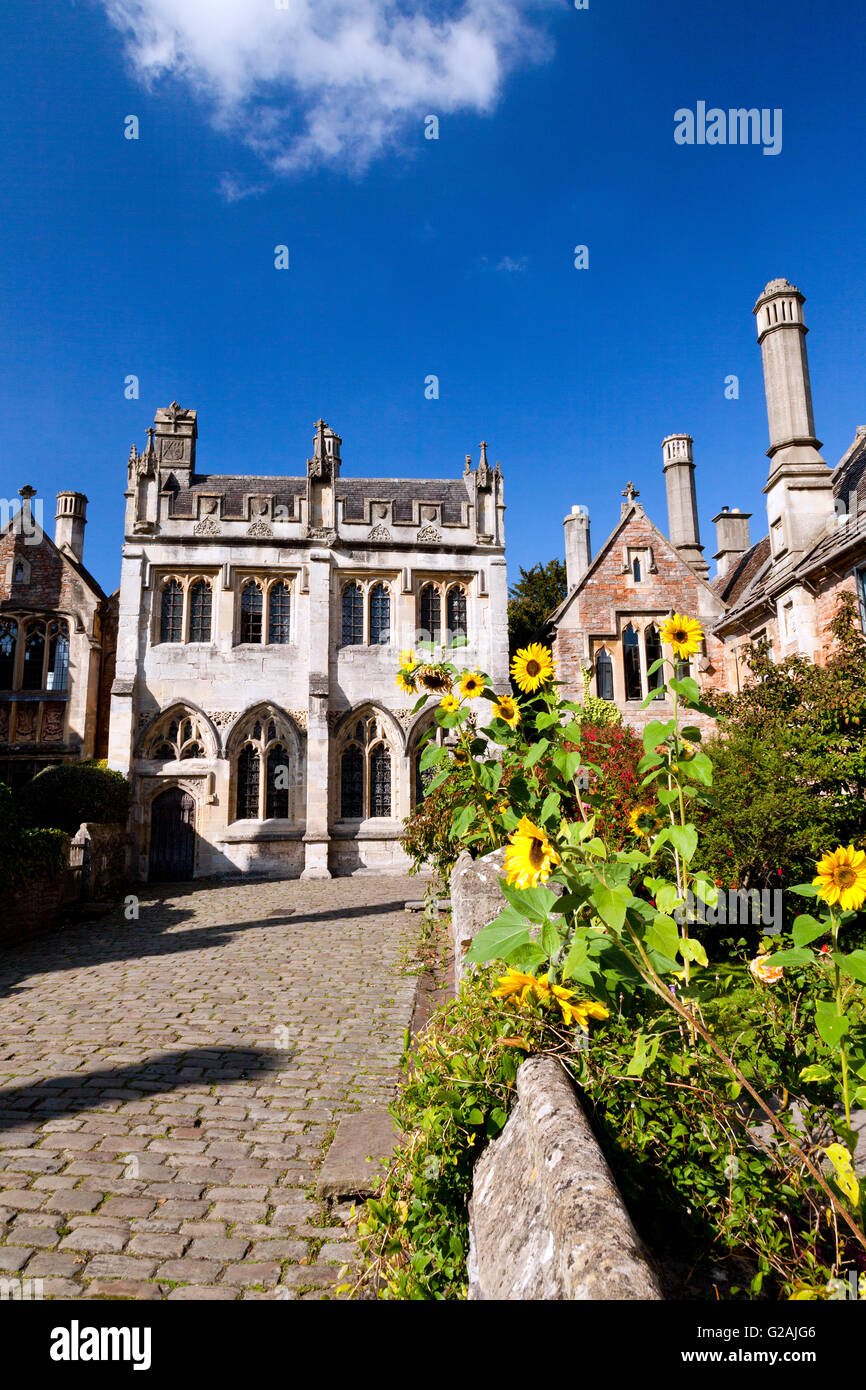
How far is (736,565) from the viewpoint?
25203 mm

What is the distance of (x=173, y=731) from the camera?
68.0 ft

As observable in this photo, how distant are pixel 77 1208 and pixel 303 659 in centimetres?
1833

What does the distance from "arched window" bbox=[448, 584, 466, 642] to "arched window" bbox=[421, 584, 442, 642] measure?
343 mm

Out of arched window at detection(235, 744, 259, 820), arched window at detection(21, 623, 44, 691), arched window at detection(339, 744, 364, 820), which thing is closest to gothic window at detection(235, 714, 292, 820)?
arched window at detection(235, 744, 259, 820)

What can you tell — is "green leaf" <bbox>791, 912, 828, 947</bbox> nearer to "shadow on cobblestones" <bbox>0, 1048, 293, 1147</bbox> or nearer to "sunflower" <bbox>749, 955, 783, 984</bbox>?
"sunflower" <bbox>749, 955, 783, 984</bbox>

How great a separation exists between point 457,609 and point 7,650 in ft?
46.5

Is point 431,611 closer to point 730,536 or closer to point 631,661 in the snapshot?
point 631,661

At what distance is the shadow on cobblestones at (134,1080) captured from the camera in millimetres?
4863

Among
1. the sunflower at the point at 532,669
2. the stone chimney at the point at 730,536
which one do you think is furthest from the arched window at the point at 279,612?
the sunflower at the point at 532,669

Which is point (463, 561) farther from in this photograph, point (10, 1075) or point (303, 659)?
point (10, 1075)

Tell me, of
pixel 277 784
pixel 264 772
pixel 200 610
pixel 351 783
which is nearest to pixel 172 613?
pixel 200 610

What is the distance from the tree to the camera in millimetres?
30219

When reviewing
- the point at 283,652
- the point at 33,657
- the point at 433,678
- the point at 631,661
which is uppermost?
the point at 33,657
